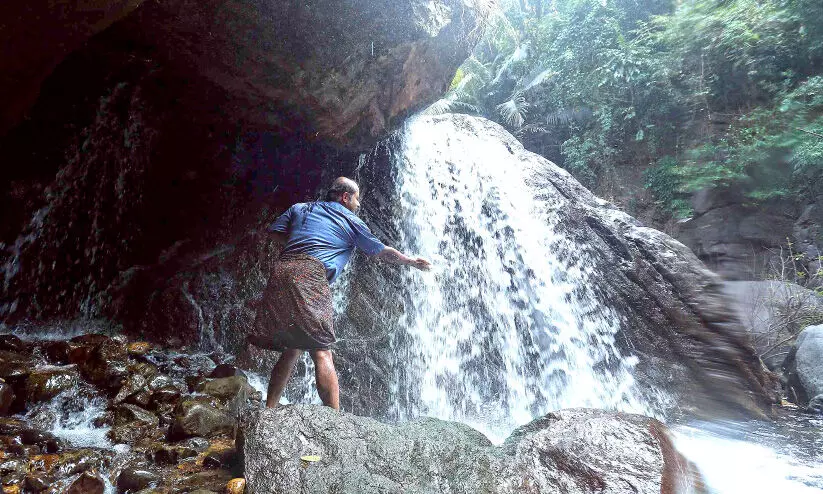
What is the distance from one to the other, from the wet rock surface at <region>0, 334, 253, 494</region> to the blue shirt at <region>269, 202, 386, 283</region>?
1075 mm

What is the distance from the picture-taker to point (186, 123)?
18.4ft

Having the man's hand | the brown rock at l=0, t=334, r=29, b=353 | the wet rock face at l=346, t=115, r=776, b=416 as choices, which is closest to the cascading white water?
the wet rock face at l=346, t=115, r=776, b=416

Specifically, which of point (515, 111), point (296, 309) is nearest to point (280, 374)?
point (296, 309)

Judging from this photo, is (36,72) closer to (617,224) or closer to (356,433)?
(356,433)

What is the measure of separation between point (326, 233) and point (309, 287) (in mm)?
443

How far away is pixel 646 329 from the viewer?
5.59 m

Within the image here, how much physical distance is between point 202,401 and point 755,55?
1321cm

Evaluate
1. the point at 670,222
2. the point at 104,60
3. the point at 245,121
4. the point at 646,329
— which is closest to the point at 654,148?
the point at 670,222

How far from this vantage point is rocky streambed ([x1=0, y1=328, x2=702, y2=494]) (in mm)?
2090

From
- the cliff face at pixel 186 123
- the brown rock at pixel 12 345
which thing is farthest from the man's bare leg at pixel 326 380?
the cliff face at pixel 186 123

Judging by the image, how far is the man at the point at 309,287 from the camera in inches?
116

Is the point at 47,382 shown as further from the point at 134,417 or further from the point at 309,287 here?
the point at 309,287

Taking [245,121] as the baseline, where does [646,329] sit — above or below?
below

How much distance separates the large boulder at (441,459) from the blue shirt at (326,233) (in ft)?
3.76
